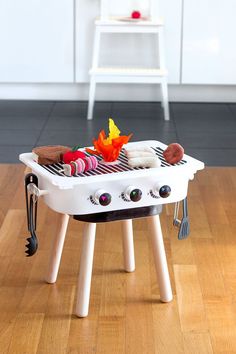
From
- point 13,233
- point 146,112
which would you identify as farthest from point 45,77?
Answer: point 13,233

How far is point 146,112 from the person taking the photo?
5828 mm

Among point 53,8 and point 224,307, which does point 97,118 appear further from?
point 224,307

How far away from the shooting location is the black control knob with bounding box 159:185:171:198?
2.74 meters

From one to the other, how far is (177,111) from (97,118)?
0.61 metres

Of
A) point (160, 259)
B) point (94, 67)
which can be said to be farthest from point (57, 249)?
point (94, 67)

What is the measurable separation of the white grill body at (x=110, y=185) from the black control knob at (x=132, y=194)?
2 centimetres

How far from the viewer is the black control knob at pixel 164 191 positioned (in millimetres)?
2738

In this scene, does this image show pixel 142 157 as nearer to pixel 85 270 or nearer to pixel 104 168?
pixel 104 168

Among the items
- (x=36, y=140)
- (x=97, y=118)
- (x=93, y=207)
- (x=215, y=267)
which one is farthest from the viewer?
(x=97, y=118)

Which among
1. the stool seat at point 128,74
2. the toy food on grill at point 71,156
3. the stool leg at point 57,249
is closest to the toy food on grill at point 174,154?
the toy food on grill at point 71,156

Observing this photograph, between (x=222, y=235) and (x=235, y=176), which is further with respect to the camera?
(x=235, y=176)

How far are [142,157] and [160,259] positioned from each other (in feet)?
1.24

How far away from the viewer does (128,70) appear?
5.56 metres

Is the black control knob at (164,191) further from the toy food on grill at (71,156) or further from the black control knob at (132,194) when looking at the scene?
the toy food on grill at (71,156)
